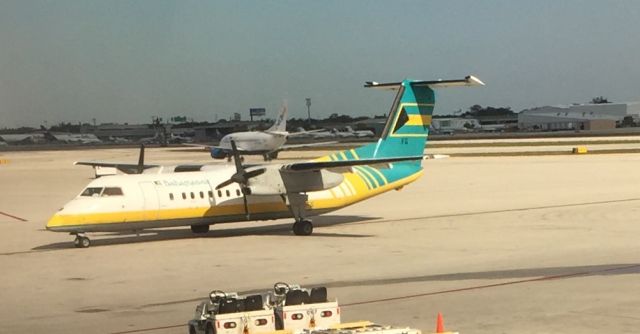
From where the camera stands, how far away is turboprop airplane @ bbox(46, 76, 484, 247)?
91.6 feet

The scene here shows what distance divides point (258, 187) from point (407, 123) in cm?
711

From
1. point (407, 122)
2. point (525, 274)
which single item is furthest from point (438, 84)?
point (525, 274)

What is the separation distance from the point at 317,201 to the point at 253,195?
2.61 m

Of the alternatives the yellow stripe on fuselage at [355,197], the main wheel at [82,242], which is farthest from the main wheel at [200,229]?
the main wheel at [82,242]

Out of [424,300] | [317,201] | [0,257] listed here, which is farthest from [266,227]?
[424,300]

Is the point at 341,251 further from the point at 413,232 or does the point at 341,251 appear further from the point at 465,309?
the point at 465,309

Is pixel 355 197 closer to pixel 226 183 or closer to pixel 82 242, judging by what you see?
pixel 226 183

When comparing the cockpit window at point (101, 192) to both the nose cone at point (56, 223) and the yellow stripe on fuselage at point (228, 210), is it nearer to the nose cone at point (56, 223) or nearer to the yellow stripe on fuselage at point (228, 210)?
the yellow stripe on fuselage at point (228, 210)

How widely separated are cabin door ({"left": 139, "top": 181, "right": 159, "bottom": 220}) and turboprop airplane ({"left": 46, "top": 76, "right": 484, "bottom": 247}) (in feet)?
0.10

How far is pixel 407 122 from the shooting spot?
34.0m

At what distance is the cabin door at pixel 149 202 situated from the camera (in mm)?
28344

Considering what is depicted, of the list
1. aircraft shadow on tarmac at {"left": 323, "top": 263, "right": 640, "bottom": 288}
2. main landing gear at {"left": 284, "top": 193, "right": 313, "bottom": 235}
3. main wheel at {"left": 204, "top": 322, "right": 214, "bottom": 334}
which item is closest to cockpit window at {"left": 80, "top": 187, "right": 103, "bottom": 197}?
main landing gear at {"left": 284, "top": 193, "right": 313, "bottom": 235}

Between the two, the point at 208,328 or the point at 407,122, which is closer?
the point at 208,328

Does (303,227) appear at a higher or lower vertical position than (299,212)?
lower
